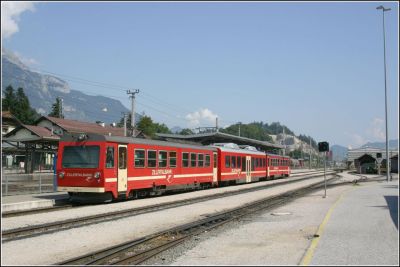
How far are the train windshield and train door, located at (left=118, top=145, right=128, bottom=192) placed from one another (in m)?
1.07

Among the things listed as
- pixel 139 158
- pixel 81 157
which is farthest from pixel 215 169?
pixel 81 157

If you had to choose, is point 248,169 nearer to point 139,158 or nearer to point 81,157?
point 139,158

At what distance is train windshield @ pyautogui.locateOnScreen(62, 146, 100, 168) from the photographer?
19031 millimetres

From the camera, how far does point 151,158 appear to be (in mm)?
22281

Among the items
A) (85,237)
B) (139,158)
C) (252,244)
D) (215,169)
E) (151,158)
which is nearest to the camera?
(252,244)

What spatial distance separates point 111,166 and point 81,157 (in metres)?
1.33

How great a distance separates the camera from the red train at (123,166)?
18938 millimetres

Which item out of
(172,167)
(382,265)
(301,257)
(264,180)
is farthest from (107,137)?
(264,180)

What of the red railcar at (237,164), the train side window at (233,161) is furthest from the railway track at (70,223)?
the train side window at (233,161)

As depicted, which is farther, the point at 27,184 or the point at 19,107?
the point at 19,107

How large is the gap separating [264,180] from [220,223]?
3380 centimetres

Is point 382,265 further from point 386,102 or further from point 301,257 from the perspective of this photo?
point 386,102

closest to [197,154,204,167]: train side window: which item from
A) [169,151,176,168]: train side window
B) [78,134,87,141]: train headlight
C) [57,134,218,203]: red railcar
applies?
[169,151,176,168]: train side window

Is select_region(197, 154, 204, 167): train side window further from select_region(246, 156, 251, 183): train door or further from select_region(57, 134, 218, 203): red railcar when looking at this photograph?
select_region(246, 156, 251, 183): train door
